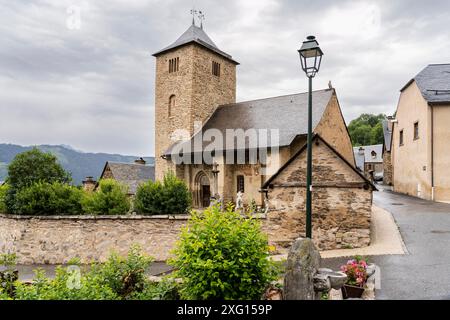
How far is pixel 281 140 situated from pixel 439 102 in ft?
31.1

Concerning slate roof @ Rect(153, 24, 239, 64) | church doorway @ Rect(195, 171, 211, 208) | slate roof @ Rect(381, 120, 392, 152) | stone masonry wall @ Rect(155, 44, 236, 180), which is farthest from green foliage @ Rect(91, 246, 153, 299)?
slate roof @ Rect(381, 120, 392, 152)

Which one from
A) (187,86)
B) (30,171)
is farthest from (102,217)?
(187,86)

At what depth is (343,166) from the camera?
11.0 m

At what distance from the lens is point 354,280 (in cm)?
634

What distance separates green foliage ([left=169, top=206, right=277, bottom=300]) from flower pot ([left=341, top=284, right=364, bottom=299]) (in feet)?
5.38

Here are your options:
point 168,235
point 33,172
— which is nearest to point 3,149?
point 33,172

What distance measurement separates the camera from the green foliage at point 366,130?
68562mm

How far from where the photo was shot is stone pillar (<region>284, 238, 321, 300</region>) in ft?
16.5

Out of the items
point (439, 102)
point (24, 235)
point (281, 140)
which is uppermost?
point (439, 102)

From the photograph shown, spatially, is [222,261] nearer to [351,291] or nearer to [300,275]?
[300,275]

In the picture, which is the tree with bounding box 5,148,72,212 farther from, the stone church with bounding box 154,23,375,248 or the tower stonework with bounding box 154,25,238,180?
the tower stonework with bounding box 154,25,238,180

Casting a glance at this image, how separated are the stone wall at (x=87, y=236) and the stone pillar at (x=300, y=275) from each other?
9374 mm
